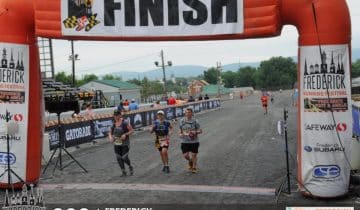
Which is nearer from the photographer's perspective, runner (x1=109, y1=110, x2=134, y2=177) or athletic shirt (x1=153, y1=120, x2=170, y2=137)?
runner (x1=109, y1=110, x2=134, y2=177)

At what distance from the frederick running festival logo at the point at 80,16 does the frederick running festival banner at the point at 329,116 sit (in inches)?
172

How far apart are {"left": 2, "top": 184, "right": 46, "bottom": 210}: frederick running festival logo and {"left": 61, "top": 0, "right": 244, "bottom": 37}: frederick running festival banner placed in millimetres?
3413

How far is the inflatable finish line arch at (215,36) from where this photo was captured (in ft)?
33.3

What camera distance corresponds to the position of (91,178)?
13.4 metres

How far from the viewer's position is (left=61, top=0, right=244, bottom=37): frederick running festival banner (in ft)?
34.8

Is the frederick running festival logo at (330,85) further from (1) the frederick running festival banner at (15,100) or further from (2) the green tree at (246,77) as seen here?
(2) the green tree at (246,77)

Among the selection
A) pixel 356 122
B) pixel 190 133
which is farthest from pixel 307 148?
pixel 356 122

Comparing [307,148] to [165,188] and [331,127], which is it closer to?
[331,127]

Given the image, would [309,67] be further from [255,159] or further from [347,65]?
[255,159]

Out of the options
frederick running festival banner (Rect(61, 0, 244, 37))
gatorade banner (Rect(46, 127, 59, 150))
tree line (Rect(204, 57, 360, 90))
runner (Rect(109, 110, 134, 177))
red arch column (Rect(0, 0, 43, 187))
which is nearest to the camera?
frederick running festival banner (Rect(61, 0, 244, 37))

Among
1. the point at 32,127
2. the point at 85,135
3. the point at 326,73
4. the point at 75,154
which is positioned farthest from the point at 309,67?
the point at 85,135

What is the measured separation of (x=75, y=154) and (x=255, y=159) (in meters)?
6.97

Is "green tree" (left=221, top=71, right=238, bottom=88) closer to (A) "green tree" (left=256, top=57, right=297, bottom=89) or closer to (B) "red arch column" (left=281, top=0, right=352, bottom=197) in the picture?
(A) "green tree" (left=256, top=57, right=297, bottom=89)

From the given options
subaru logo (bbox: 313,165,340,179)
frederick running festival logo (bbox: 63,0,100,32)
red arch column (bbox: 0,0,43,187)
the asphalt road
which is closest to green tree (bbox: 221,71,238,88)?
the asphalt road
